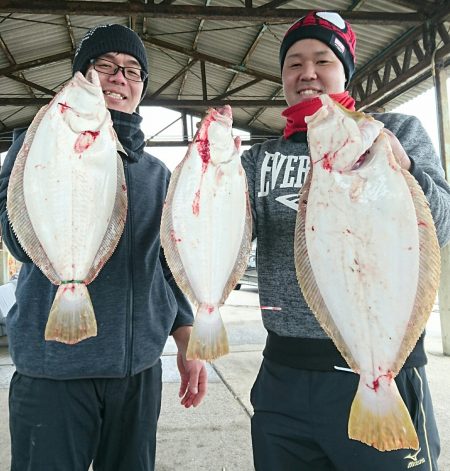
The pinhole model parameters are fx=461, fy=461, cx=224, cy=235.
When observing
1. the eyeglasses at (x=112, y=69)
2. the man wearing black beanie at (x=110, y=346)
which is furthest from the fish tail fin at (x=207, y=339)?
the eyeglasses at (x=112, y=69)

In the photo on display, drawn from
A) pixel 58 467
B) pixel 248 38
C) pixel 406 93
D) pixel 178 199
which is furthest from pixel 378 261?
pixel 248 38

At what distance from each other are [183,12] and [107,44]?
15.3 ft

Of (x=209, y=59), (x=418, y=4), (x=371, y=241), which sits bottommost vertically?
(x=371, y=241)

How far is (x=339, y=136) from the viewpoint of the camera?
1.44 metres

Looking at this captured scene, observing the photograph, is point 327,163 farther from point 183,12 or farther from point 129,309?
point 183,12

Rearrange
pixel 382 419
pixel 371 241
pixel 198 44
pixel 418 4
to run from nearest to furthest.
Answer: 1. pixel 382 419
2. pixel 371 241
3. pixel 418 4
4. pixel 198 44

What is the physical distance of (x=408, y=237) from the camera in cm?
141

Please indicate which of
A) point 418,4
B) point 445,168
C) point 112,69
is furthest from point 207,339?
point 418,4

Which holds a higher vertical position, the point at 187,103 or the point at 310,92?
the point at 187,103

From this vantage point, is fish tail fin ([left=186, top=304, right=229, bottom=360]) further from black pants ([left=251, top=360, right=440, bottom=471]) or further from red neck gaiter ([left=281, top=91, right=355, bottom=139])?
red neck gaiter ([left=281, top=91, right=355, bottom=139])

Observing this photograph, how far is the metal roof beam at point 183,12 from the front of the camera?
5.99m

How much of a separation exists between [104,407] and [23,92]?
12.6 metres

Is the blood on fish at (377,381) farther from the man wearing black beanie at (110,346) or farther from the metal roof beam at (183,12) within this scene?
the metal roof beam at (183,12)

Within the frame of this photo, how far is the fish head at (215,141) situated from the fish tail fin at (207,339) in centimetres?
53
